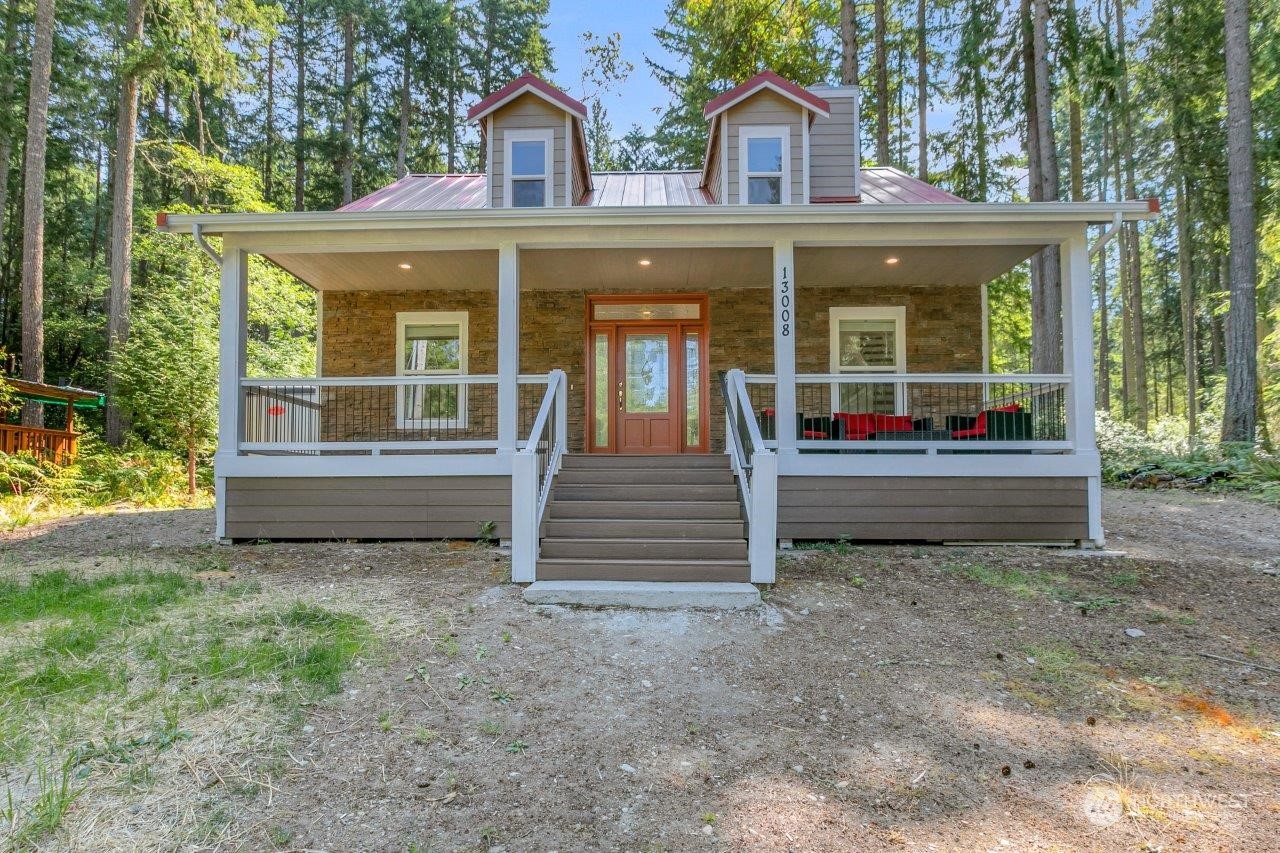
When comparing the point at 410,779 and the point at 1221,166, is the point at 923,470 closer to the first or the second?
the point at 410,779

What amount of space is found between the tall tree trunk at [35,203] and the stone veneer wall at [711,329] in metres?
6.73

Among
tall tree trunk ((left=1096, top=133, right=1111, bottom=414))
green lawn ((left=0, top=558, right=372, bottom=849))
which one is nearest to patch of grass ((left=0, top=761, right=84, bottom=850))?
green lawn ((left=0, top=558, right=372, bottom=849))

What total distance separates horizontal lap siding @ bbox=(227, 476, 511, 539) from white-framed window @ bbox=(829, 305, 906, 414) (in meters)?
4.90

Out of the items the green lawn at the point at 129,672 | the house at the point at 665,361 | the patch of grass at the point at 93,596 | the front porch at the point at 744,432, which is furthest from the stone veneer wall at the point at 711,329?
the green lawn at the point at 129,672

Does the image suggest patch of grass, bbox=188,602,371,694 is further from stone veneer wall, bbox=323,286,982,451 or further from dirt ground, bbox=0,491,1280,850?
stone veneer wall, bbox=323,286,982,451

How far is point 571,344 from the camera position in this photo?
895cm

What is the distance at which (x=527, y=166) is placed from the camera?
27.1 ft

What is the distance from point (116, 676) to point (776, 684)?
328cm

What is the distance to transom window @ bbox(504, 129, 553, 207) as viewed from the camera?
8.20 metres

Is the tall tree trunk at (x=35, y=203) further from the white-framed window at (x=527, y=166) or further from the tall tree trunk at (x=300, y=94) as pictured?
the white-framed window at (x=527, y=166)

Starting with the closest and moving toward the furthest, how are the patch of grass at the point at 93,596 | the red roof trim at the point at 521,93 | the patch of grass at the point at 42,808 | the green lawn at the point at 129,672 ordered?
the patch of grass at the point at 42,808 → the green lawn at the point at 129,672 → the patch of grass at the point at 93,596 → the red roof trim at the point at 521,93

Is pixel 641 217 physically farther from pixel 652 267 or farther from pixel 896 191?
pixel 896 191

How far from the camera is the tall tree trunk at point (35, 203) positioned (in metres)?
11.6

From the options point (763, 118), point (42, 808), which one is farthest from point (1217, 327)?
point (42, 808)
